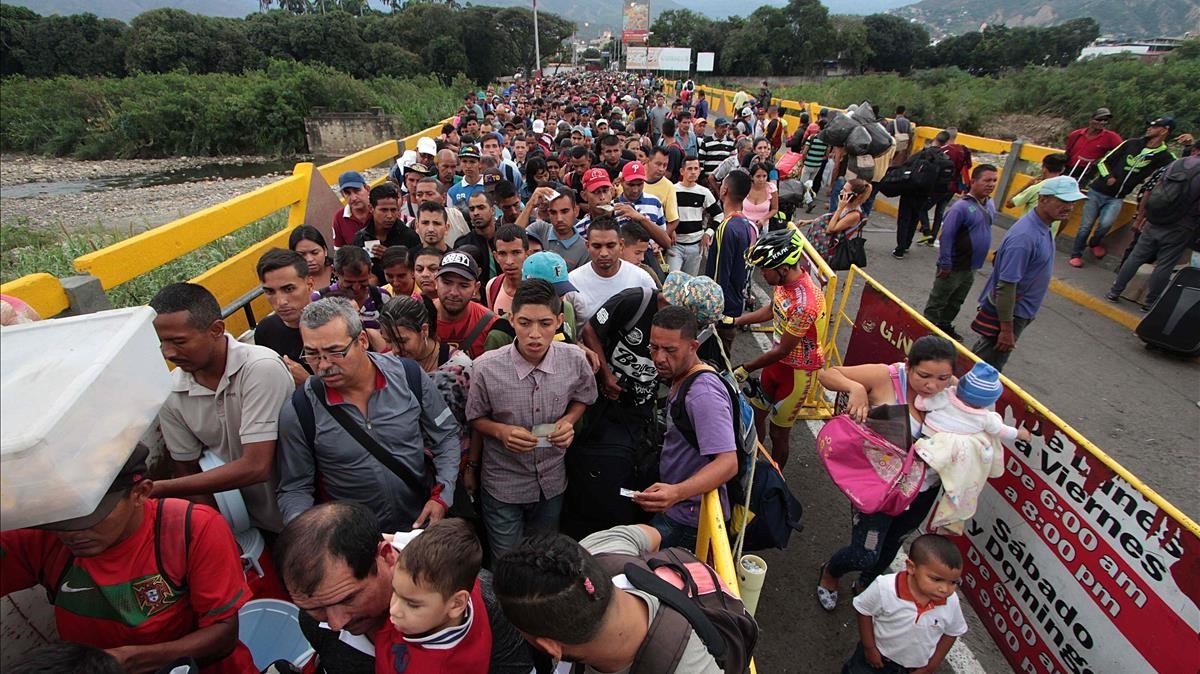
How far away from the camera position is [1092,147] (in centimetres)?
842

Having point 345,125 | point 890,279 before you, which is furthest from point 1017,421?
point 345,125

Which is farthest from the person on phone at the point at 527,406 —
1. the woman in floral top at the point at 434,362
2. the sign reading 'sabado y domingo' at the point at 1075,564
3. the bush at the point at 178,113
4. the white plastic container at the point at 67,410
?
the bush at the point at 178,113

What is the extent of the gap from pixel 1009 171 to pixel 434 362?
11.9 meters

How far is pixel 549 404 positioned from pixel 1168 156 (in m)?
9.21

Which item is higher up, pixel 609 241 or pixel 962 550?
pixel 609 241

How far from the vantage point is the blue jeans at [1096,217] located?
25.5ft

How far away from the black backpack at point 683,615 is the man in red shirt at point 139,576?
4.18ft

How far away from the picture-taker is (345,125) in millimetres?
31828

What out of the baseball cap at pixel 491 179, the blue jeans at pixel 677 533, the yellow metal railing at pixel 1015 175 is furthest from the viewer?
the yellow metal railing at pixel 1015 175

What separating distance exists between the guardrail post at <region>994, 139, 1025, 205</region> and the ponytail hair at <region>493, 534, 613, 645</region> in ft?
40.1

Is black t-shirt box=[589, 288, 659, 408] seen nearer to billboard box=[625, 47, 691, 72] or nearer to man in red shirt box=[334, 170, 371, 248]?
man in red shirt box=[334, 170, 371, 248]

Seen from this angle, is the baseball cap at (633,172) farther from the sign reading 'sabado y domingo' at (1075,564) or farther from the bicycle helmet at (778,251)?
the sign reading 'sabado y domingo' at (1075,564)

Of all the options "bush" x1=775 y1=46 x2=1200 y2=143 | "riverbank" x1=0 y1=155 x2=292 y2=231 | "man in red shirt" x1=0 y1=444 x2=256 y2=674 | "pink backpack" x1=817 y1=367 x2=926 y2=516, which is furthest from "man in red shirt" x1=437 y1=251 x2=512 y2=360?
"bush" x1=775 y1=46 x2=1200 y2=143

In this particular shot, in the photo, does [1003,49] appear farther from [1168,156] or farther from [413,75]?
[1168,156]
